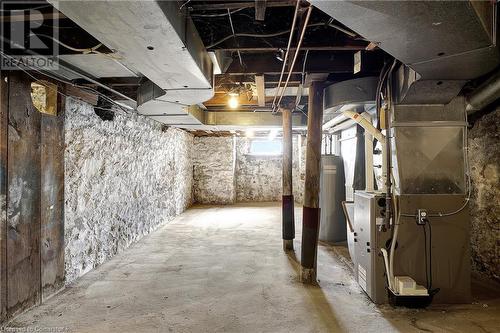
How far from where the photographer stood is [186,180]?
6.84m

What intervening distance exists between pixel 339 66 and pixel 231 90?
1.27m

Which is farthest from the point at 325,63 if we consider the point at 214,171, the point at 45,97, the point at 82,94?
the point at 214,171

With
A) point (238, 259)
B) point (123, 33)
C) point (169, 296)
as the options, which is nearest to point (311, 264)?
point (238, 259)

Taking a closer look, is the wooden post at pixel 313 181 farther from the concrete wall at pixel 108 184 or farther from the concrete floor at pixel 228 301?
the concrete wall at pixel 108 184

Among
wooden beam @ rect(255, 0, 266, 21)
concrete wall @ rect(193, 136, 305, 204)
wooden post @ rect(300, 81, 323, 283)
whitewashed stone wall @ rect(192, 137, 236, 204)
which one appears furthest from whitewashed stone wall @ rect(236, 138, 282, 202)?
wooden beam @ rect(255, 0, 266, 21)

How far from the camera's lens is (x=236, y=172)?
8.26m

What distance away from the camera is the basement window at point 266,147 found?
836cm

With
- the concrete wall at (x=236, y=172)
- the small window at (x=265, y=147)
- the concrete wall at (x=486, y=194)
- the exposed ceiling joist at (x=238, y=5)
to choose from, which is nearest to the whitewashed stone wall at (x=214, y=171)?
the concrete wall at (x=236, y=172)

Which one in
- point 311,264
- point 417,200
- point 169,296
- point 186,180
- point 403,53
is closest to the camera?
point 403,53

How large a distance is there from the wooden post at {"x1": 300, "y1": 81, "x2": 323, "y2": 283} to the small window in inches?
226

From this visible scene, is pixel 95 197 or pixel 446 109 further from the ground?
pixel 446 109

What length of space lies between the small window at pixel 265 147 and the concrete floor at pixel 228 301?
5085mm

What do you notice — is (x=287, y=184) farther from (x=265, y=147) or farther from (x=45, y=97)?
(x=265, y=147)

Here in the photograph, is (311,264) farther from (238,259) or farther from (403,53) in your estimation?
(403,53)
